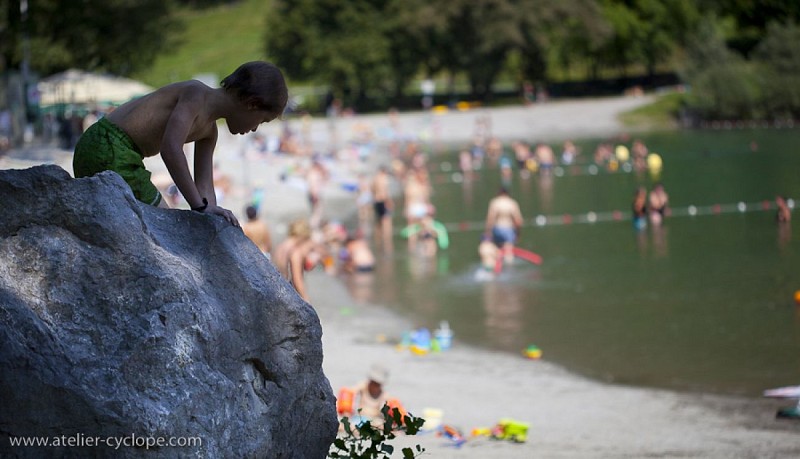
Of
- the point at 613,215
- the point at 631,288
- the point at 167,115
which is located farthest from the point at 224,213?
the point at 613,215

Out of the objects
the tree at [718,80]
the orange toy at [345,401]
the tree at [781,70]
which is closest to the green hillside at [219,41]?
the tree at [718,80]

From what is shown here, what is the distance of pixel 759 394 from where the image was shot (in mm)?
11320

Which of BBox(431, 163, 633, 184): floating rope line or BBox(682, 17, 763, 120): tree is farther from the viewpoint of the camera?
BBox(682, 17, 763, 120): tree

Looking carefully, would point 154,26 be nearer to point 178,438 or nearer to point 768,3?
point 178,438

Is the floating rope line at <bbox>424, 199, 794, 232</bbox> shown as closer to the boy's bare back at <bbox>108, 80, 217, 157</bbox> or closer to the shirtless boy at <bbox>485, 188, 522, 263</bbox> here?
the shirtless boy at <bbox>485, 188, 522, 263</bbox>

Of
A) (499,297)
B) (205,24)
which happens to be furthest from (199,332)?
(205,24)

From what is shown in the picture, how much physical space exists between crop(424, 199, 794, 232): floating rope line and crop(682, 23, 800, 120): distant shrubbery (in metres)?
30.0

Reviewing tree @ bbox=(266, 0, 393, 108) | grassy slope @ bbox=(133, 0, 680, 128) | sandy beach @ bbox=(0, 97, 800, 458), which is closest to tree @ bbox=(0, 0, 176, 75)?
sandy beach @ bbox=(0, 97, 800, 458)

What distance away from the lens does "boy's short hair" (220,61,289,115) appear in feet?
13.0

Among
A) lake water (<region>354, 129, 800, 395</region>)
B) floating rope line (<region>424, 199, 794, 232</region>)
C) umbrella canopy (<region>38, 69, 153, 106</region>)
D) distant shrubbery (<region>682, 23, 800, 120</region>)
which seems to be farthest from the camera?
distant shrubbery (<region>682, 23, 800, 120</region>)

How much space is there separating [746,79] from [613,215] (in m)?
33.8

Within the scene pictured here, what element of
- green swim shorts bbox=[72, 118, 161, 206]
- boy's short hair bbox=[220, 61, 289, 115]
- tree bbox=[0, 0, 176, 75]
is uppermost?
tree bbox=[0, 0, 176, 75]

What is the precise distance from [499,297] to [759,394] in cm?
604

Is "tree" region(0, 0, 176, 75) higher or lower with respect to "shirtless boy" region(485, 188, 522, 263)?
higher
